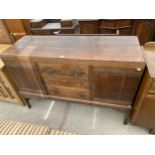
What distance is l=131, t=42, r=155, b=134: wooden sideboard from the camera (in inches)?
34.9

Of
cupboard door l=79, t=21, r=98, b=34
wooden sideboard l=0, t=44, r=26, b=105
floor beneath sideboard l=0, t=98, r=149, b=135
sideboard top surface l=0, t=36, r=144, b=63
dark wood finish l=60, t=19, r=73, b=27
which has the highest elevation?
sideboard top surface l=0, t=36, r=144, b=63

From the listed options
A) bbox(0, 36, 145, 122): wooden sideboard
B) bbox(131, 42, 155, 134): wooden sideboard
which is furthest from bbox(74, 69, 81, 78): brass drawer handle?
bbox(131, 42, 155, 134): wooden sideboard

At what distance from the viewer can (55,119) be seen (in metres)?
1.51

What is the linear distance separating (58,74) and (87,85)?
0.28 metres

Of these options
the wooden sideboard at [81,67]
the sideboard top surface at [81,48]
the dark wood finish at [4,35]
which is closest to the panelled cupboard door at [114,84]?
the wooden sideboard at [81,67]

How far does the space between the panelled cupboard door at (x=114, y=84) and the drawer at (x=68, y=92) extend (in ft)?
0.29

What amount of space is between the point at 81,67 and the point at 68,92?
0.38m

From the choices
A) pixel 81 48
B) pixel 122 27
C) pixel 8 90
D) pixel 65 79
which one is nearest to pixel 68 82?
pixel 65 79

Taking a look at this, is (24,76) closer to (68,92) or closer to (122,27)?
(68,92)

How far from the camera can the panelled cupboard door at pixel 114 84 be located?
3.22ft

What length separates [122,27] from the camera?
204 cm

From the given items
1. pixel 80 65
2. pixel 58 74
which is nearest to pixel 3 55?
pixel 58 74

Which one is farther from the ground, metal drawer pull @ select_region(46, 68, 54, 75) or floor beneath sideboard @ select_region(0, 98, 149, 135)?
metal drawer pull @ select_region(46, 68, 54, 75)

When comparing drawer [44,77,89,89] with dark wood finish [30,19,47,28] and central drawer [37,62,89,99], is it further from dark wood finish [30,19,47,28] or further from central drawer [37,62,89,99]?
dark wood finish [30,19,47,28]
